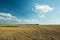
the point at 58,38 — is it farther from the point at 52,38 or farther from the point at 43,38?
the point at 43,38

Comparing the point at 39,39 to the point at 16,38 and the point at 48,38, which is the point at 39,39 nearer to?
the point at 48,38

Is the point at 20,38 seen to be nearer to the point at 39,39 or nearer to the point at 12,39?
the point at 12,39

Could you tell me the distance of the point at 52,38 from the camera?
55.2 ft

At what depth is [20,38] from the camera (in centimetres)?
1709

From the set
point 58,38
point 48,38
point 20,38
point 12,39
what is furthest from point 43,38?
point 12,39

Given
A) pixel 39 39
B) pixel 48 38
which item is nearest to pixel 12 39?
pixel 39 39

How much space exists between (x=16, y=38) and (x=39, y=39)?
3.12 meters

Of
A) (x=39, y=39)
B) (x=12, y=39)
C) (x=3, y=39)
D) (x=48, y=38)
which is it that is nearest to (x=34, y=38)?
(x=39, y=39)

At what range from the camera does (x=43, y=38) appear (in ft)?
56.2

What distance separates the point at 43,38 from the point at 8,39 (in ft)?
15.6

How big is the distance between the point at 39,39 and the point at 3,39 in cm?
482

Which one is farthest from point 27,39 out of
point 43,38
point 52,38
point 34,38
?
point 52,38

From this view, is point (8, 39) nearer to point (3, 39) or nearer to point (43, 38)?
point (3, 39)

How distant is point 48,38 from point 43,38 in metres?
0.69
